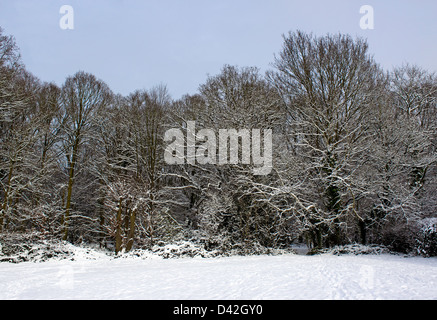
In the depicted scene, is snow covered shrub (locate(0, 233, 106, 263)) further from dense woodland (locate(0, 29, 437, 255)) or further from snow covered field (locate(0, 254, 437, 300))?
snow covered field (locate(0, 254, 437, 300))

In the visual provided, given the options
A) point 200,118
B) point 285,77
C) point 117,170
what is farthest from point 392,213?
point 117,170

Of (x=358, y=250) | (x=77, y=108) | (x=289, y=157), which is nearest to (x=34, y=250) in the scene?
(x=77, y=108)

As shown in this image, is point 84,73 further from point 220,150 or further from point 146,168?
point 220,150

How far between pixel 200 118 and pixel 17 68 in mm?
9737

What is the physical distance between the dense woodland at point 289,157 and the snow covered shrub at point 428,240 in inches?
1.5

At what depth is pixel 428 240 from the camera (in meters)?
11.0

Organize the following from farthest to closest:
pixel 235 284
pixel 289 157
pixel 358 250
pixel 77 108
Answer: pixel 77 108
pixel 289 157
pixel 358 250
pixel 235 284

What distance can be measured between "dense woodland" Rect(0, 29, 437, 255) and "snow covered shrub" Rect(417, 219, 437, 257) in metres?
0.04

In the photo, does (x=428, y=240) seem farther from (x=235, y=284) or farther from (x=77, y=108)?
(x=77, y=108)

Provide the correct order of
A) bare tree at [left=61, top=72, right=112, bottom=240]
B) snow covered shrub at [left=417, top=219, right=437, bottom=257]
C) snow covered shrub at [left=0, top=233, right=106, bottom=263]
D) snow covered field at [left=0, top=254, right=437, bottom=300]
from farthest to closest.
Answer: bare tree at [left=61, top=72, right=112, bottom=240]
snow covered shrub at [left=0, top=233, right=106, bottom=263]
snow covered shrub at [left=417, top=219, right=437, bottom=257]
snow covered field at [left=0, top=254, right=437, bottom=300]

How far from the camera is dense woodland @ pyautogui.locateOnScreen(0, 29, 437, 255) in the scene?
44.3 ft

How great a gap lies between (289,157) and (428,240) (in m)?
6.35

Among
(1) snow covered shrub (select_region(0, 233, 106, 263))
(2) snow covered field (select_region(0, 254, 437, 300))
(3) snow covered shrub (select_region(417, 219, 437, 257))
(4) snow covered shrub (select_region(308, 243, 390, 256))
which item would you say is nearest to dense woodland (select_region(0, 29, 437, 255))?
(3) snow covered shrub (select_region(417, 219, 437, 257))

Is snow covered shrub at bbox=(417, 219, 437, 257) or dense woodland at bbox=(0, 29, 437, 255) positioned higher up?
dense woodland at bbox=(0, 29, 437, 255)
